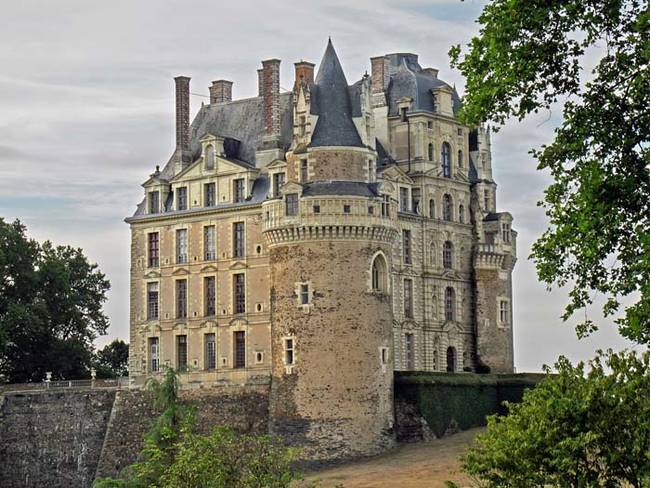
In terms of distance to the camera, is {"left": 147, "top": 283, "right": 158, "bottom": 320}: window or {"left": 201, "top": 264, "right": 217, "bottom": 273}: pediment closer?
{"left": 201, "top": 264, "right": 217, "bottom": 273}: pediment

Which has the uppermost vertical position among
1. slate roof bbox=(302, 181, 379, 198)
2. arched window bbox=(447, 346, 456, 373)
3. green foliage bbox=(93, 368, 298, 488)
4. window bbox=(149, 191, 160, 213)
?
window bbox=(149, 191, 160, 213)

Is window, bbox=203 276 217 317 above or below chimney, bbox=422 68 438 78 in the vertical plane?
below

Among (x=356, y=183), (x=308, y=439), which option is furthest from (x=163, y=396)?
(x=356, y=183)

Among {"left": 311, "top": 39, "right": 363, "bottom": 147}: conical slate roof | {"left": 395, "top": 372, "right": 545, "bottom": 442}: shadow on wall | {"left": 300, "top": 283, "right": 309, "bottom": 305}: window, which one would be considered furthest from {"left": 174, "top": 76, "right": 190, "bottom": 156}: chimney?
{"left": 395, "top": 372, "right": 545, "bottom": 442}: shadow on wall

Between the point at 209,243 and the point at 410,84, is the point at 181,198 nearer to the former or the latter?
the point at 209,243

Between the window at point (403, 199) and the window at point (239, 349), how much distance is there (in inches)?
313

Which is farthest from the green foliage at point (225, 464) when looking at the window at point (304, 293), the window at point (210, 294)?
the window at point (210, 294)

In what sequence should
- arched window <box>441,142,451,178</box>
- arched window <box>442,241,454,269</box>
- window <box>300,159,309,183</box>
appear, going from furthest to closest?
arched window <box>441,142,451,178</box> < arched window <box>442,241,454,269</box> < window <box>300,159,309,183</box>

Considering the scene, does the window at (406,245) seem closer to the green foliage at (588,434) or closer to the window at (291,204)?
the window at (291,204)

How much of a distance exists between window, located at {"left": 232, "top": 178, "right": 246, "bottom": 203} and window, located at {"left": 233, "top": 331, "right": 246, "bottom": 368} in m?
5.31

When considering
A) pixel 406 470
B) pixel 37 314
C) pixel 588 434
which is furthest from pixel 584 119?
pixel 37 314

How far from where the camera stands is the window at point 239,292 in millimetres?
62503

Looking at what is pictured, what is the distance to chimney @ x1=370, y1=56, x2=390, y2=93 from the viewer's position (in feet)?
210

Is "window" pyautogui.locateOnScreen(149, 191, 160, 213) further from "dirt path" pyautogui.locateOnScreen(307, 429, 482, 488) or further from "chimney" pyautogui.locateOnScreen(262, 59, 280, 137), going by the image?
"dirt path" pyautogui.locateOnScreen(307, 429, 482, 488)
